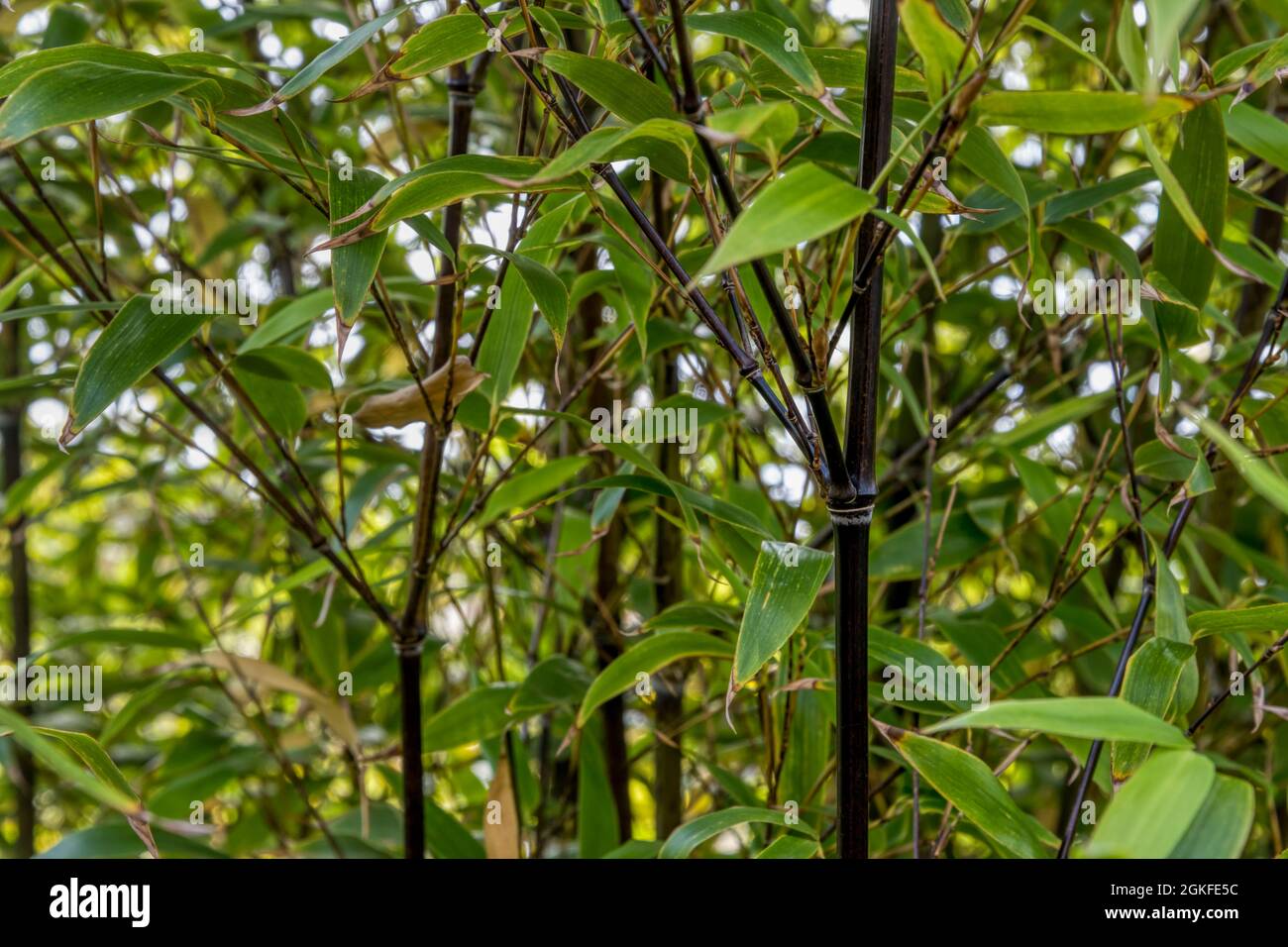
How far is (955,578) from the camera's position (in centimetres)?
54

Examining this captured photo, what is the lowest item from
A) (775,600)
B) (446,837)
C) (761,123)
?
(446,837)

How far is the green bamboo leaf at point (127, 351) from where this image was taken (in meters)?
0.34

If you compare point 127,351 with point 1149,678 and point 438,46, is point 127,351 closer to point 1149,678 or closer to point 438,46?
point 438,46

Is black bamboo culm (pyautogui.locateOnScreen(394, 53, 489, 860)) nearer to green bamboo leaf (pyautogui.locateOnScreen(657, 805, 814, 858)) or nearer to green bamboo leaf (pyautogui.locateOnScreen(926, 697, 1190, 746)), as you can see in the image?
green bamboo leaf (pyautogui.locateOnScreen(657, 805, 814, 858))

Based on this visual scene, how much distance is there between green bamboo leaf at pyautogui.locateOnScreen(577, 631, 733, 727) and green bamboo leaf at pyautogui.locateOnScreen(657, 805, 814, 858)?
6cm

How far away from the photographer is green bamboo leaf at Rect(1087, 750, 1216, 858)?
21 centimetres

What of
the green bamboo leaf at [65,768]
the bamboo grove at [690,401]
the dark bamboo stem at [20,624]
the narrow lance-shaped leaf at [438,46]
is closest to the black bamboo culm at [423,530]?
the bamboo grove at [690,401]

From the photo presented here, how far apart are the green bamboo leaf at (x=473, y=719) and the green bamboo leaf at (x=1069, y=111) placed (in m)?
0.34

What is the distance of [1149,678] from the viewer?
0.31 m

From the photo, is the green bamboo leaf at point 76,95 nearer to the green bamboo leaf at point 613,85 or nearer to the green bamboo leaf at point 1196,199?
the green bamboo leaf at point 613,85

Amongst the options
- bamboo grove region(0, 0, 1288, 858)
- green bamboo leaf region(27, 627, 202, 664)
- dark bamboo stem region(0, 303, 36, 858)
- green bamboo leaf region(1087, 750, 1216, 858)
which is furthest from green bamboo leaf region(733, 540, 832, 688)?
dark bamboo stem region(0, 303, 36, 858)

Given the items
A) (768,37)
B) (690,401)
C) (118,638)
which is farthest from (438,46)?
(118,638)

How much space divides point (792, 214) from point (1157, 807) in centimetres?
15
